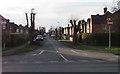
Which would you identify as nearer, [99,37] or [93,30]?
[99,37]

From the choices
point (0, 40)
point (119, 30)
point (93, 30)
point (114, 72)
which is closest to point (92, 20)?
point (93, 30)

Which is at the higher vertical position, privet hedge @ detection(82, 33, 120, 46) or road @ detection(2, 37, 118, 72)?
privet hedge @ detection(82, 33, 120, 46)

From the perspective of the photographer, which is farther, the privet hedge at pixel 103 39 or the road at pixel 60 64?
the privet hedge at pixel 103 39

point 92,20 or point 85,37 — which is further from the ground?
point 92,20

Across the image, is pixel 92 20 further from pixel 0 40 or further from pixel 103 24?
pixel 0 40

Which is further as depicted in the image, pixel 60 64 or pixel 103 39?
pixel 103 39

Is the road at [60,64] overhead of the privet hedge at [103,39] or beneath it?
beneath

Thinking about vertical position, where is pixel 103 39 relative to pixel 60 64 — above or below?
above

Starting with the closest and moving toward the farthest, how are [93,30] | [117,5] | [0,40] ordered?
[117,5]
[0,40]
[93,30]

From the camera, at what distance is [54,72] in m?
9.77

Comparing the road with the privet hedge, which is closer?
the road

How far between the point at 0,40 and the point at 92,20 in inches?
1247

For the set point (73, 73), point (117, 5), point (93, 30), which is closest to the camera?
point (73, 73)

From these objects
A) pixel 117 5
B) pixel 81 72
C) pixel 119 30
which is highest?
pixel 117 5
